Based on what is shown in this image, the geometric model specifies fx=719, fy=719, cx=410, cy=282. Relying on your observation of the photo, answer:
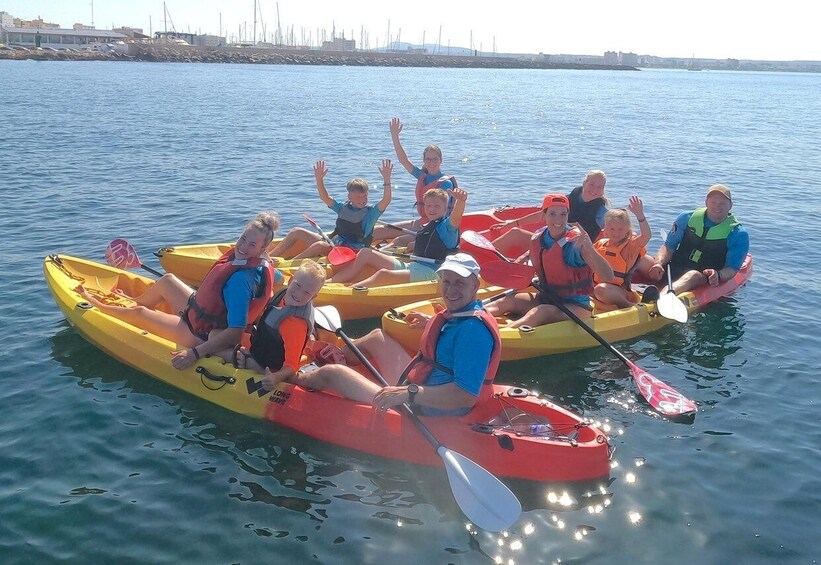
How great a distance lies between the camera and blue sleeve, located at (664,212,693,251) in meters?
7.95

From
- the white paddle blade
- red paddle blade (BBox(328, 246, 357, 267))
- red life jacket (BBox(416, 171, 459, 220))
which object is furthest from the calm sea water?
red life jacket (BBox(416, 171, 459, 220))

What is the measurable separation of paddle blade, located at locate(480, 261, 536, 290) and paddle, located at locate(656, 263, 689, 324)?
140 centimetres

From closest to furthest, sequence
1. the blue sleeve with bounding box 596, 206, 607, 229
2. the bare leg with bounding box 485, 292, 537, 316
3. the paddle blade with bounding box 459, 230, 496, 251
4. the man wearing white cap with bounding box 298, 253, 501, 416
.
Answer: the man wearing white cap with bounding box 298, 253, 501, 416, the paddle blade with bounding box 459, 230, 496, 251, the bare leg with bounding box 485, 292, 537, 316, the blue sleeve with bounding box 596, 206, 607, 229

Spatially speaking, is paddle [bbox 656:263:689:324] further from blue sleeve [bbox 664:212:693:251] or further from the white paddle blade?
the white paddle blade

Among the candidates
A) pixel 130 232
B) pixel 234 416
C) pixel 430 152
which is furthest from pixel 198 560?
pixel 130 232

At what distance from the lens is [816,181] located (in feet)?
57.4

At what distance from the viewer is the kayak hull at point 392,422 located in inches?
188

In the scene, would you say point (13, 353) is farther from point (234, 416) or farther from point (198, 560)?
point (198, 560)

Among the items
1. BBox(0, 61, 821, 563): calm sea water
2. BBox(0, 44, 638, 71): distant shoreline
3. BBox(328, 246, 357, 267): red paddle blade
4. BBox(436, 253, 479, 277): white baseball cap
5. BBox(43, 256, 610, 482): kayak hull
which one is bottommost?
BBox(0, 61, 821, 563): calm sea water

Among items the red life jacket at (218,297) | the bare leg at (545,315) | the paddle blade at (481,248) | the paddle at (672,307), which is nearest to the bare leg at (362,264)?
the paddle blade at (481,248)

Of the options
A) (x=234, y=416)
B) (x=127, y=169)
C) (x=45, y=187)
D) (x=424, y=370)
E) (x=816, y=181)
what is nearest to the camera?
(x=424, y=370)

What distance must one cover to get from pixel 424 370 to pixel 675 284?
13.8 feet

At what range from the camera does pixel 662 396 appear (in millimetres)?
5934

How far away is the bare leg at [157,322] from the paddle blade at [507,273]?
2692 millimetres
